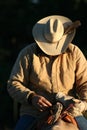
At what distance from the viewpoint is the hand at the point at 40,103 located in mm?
5922

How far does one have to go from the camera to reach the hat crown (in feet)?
20.5

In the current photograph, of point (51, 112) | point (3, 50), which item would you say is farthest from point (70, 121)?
point (3, 50)

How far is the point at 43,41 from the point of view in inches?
248

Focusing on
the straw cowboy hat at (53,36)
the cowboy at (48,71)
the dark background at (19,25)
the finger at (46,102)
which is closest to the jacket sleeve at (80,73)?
the cowboy at (48,71)

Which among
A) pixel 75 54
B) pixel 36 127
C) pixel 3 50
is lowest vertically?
pixel 3 50

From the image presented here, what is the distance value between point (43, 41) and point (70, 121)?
35.7 inches

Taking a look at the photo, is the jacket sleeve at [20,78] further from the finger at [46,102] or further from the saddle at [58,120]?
the saddle at [58,120]

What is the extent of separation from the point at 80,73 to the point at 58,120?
761 millimetres

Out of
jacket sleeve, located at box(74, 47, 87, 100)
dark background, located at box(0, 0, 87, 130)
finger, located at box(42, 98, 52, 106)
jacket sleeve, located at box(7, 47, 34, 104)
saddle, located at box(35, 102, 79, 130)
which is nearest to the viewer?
saddle, located at box(35, 102, 79, 130)

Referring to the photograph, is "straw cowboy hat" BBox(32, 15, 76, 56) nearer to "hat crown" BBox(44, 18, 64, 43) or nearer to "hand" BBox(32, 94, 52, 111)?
"hat crown" BBox(44, 18, 64, 43)

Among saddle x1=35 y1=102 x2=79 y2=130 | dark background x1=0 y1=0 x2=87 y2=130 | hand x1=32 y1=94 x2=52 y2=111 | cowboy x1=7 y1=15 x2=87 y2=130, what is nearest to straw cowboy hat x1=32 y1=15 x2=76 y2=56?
cowboy x1=7 y1=15 x2=87 y2=130

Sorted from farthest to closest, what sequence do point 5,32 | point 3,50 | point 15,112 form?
point 5,32, point 3,50, point 15,112

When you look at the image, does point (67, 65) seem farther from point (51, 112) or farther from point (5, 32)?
point (5, 32)

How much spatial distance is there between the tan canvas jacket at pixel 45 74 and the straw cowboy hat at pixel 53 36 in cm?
8
